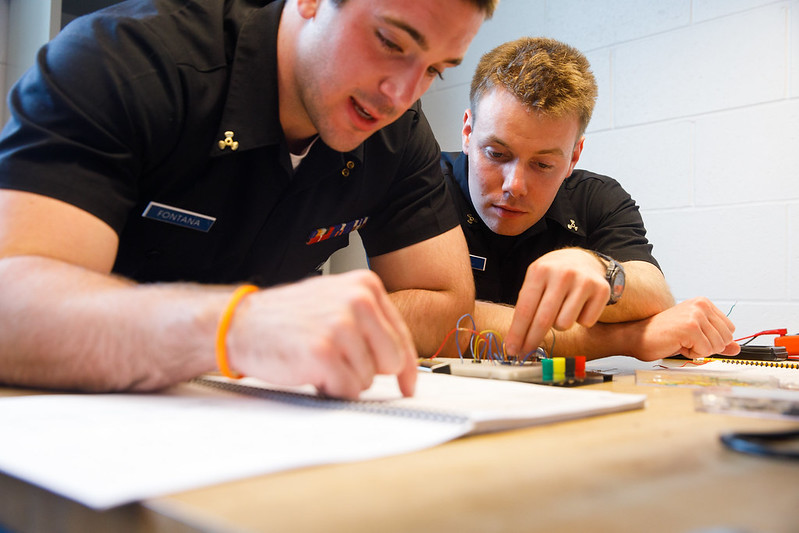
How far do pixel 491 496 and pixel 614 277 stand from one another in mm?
934

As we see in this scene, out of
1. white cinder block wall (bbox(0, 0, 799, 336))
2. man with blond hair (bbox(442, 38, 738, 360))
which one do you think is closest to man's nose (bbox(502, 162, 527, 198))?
man with blond hair (bbox(442, 38, 738, 360))

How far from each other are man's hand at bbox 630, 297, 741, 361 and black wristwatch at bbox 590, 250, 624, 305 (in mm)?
75

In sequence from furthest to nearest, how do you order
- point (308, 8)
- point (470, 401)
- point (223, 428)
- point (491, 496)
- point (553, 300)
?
point (308, 8), point (553, 300), point (470, 401), point (223, 428), point (491, 496)

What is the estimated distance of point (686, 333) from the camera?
1.16 m

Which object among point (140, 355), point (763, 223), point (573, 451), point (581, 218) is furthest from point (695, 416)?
point (763, 223)

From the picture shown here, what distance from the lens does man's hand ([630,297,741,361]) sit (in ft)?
3.82

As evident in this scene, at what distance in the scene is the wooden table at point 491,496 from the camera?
0.30m

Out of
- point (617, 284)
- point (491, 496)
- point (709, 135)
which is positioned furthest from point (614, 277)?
point (709, 135)

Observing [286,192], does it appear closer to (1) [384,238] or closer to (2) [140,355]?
(1) [384,238]

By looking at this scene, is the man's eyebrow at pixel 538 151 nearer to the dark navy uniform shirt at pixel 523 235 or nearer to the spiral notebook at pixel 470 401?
the dark navy uniform shirt at pixel 523 235

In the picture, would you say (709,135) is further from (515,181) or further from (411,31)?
(411,31)

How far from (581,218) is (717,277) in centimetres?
88

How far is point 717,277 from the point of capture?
7.74ft

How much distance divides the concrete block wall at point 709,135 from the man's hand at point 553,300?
1.49m
